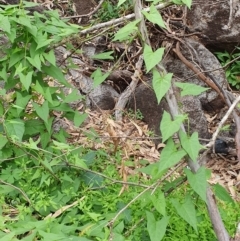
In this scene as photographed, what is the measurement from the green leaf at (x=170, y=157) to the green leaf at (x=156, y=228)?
29cm

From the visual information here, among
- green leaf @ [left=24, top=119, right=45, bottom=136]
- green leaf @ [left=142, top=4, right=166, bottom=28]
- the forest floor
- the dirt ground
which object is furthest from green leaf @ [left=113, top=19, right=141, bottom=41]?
the dirt ground

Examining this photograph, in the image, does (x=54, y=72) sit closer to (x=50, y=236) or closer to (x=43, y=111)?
(x=43, y=111)

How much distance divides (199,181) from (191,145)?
0.18 m

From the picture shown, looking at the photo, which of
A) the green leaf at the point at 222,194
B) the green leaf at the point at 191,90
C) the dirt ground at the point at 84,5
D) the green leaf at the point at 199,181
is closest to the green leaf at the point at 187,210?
the green leaf at the point at 199,181

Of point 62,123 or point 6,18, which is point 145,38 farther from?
point 62,123

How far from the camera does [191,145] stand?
204 centimetres

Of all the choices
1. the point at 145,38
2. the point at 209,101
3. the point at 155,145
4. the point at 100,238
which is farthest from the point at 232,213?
the point at 209,101

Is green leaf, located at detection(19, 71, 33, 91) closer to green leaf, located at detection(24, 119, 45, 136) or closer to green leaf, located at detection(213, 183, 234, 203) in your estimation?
green leaf, located at detection(24, 119, 45, 136)

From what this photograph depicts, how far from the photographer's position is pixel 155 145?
14.2 ft

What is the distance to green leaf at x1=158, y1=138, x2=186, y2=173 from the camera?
2.02 metres

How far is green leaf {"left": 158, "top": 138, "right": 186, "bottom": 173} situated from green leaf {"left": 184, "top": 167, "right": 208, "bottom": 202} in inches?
5.7

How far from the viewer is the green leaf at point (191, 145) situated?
2.01 meters

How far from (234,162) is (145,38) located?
2.40 metres

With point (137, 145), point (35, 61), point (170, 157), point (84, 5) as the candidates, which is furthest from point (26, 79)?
point (84, 5)
